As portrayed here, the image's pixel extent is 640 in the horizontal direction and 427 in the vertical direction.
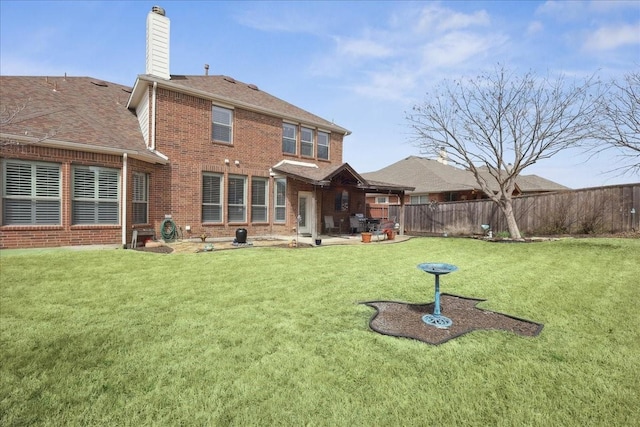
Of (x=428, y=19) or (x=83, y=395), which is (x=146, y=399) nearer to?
(x=83, y=395)

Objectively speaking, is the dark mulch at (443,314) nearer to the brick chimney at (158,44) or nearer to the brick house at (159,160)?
the brick house at (159,160)

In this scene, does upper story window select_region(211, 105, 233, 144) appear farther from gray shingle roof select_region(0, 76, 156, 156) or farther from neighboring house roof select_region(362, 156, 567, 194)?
neighboring house roof select_region(362, 156, 567, 194)

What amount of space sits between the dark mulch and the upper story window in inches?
457

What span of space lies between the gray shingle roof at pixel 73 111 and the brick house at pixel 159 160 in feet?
0.18

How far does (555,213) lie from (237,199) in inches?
610

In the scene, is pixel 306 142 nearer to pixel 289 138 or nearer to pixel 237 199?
pixel 289 138

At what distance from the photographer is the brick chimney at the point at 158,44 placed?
42.3 ft

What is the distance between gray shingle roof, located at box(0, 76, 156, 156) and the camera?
32.4 ft

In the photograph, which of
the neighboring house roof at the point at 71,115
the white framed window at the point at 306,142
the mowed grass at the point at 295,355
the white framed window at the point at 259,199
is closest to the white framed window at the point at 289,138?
the white framed window at the point at 306,142

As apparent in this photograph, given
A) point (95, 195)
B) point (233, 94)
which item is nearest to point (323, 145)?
point (233, 94)

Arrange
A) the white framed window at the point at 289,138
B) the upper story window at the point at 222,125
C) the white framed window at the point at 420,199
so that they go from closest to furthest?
the upper story window at the point at 222,125, the white framed window at the point at 289,138, the white framed window at the point at 420,199

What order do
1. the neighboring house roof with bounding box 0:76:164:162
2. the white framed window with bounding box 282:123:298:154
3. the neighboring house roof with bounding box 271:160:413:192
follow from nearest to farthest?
the neighboring house roof with bounding box 0:76:164:162
the neighboring house roof with bounding box 271:160:413:192
the white framed window with bounding box 282:123:298:154

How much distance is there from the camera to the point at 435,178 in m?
27.0

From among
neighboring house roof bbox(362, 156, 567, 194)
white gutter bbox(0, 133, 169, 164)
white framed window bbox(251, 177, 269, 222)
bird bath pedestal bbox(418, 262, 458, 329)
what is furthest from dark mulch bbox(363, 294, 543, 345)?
neighboring house roof bbox(362, 156, 567, 194)
